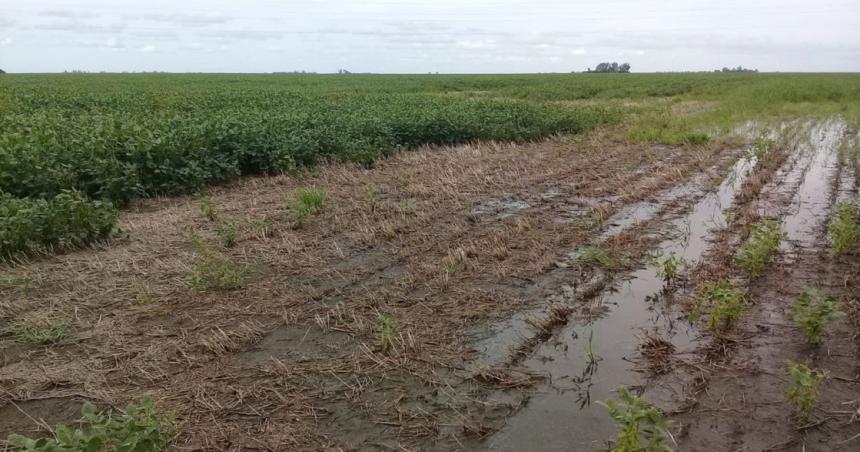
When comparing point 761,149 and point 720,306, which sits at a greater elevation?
point 761,149

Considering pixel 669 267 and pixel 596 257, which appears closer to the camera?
pixel 669 267

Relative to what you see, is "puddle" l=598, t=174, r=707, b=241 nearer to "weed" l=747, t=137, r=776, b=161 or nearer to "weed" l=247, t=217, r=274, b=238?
"weed" l=747, t=137, r=776, b=161

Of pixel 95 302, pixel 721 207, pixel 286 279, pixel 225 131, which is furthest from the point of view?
pixel 225 131

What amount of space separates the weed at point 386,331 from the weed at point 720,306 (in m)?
2.57

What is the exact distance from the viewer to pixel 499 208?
9047 mm

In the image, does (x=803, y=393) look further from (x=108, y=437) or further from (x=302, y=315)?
(x=108, y=437)

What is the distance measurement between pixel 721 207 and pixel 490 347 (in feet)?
20.4

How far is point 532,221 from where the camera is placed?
26.7 feet

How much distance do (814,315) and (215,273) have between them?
5.31 meters

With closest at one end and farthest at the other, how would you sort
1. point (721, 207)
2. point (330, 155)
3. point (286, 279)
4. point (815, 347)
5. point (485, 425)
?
point (485, 425), point (815, 347), point (286, 279), point (721, 207), point (330, 155)

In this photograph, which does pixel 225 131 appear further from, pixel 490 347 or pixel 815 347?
pixel 815 347

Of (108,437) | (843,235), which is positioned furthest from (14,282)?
(843,235)

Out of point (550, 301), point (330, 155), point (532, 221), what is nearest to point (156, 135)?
point (330, 155)

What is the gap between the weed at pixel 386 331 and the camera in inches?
181
